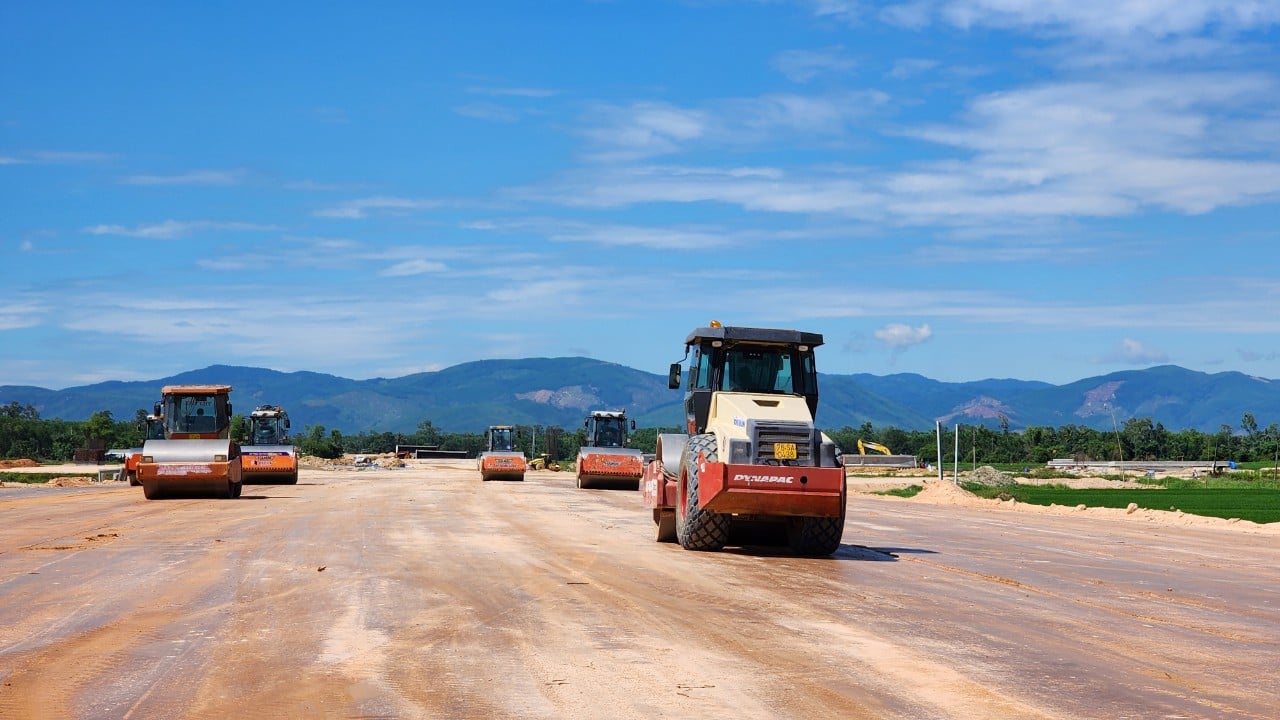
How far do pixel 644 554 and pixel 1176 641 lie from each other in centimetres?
866

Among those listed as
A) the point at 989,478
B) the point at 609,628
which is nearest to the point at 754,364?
the point at 609,628

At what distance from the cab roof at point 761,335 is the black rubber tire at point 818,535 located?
2813 mm

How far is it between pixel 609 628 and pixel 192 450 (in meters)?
24.7

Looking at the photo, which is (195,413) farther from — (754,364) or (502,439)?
(502,439)

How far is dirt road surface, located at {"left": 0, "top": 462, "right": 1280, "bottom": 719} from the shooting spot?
8.00 m

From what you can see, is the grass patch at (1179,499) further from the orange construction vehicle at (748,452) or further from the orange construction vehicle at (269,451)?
the orange construction vehicle at (269,451)

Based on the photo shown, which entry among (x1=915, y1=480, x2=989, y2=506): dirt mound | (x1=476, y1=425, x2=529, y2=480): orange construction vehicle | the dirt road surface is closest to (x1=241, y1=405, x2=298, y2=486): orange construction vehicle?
(x1=476, y1=425, x2=529, y2=480): orange construction vehicle

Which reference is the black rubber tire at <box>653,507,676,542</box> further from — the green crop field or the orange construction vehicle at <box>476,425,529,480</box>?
the orange construction vehicle at <box>476,425,529,480</box>

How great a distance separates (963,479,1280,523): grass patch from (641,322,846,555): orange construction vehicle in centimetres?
1942

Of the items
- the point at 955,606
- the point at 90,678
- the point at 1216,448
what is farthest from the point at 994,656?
the point at 1216,448

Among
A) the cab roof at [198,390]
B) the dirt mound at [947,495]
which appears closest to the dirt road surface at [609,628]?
the cab roof at [198,390]

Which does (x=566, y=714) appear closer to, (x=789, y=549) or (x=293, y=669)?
(x=293, y=669)

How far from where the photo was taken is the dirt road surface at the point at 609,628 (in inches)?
315

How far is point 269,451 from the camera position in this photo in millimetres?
47094
